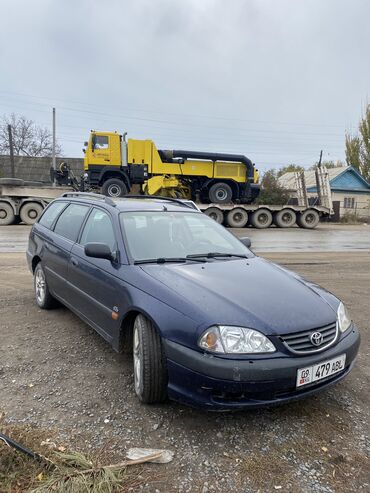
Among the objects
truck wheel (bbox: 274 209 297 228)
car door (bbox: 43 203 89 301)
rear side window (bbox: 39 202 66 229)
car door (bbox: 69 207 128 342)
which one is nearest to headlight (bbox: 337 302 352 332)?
car door (bbox: 69 207 128 342)

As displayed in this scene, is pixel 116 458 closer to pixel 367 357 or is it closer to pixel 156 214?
pixel 156 214

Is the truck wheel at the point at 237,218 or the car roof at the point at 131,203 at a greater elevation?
the car roof at the point at 131,203

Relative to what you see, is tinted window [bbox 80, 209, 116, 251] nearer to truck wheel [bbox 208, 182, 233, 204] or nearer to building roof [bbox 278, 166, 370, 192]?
truck wheel [bbox 208, 182, 233, 204]

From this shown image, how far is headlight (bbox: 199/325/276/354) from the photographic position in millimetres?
2456

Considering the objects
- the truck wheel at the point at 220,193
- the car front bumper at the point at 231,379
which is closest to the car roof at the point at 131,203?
the car front bumper at the point at 231,379

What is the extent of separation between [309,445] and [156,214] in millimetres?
2483

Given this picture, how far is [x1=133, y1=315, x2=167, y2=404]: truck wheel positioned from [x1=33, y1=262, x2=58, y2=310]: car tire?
7.83 feet

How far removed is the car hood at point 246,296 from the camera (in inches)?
101

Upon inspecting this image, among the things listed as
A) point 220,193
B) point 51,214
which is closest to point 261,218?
point 220,193

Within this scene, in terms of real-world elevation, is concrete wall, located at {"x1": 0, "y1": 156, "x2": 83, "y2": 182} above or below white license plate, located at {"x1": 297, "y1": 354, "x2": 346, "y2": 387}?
above

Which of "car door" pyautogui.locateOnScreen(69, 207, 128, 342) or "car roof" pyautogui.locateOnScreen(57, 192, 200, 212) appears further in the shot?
"car roof" pyautogui.locateOnScreen(57, 192, 200, 212)

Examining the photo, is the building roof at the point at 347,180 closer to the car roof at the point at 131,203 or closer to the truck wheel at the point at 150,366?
the car roof at the point at 131,203

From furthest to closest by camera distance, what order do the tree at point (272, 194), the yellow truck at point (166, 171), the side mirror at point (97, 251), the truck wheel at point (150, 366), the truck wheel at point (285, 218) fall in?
the tree at point (272, 194), the truck wheel at point (285, 218), the yellow truck at point (166, 171), the side mirror at point (97, 251), the truck wheel at point (150, 366)

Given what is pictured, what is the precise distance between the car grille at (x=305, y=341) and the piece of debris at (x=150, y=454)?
0.99 metres
